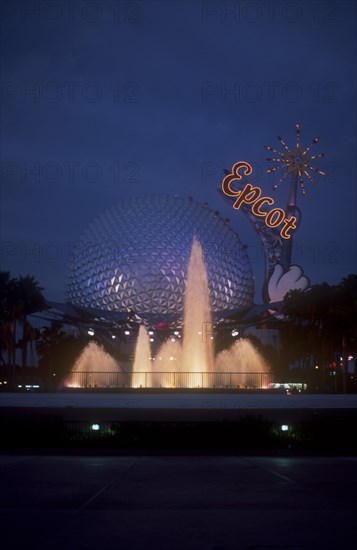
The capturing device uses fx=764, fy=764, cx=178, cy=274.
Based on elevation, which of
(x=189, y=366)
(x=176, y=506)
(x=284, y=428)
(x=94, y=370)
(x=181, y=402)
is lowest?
(x=176, y=506)

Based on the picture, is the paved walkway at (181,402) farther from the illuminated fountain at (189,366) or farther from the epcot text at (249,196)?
the epcot text at (249,196)

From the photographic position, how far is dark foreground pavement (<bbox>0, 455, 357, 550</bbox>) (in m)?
9.33

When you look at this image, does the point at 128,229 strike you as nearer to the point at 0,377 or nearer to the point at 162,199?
the point at 162,199

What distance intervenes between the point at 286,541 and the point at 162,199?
87.9 metres

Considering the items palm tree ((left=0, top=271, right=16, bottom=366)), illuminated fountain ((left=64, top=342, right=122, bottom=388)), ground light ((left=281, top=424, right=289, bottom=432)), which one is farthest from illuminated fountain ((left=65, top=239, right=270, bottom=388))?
ground light ((left=281, top=424, right=289, bottom=432))

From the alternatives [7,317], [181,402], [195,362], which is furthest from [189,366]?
[7,317]

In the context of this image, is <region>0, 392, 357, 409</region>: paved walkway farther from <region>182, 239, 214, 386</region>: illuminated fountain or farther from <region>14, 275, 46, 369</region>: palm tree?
<region>14, 275, 46, 369</region>: palm tree

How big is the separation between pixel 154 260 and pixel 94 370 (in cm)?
2206

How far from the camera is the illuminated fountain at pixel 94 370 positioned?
150 feet

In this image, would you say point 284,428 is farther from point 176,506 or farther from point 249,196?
point 249,196

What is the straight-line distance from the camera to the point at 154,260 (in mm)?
86438

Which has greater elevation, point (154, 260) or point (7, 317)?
point (154, 260)

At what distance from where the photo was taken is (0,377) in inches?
2813

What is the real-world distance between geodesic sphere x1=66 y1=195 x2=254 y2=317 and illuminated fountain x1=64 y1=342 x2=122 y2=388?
24.7ft
